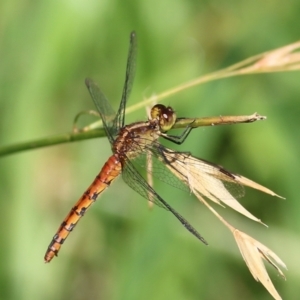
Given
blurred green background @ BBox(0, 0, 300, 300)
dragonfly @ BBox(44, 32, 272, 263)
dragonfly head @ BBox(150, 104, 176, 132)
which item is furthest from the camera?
blurred green background @ BBox(0, 0, 300, 300)

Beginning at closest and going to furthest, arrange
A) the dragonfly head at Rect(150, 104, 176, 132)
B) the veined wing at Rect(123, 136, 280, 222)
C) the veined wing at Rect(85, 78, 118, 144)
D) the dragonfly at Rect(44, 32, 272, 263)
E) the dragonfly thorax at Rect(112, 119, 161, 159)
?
the veined wing at Rect(123, 136, 280, 222)
the dragonfly at Rect(44, 32, 272, 263)
the dragonfly head at Rect(150, 104, 176, 132)
the dragonfly thorax at Rect(112, 119, 161, 159)
the veined wing at Rect(85, 78, 118, 144)

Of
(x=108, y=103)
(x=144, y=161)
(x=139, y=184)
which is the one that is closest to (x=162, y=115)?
(x=139, y=184)

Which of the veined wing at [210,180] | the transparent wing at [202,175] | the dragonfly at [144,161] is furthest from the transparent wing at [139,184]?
the veined wing at [210,180]

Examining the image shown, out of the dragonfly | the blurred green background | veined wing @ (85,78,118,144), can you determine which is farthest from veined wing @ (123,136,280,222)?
the blurred green background

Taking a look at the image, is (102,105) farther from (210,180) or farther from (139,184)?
(210,180)

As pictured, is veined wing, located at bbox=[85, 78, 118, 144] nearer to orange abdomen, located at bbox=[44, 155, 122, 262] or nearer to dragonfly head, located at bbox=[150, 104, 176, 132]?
orange abdomen, located at bbox=[44, 155, 122, 262]

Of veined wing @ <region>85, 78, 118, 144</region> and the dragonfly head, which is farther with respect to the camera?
veined wing @ <region>85, 78, 118, 144</region>
